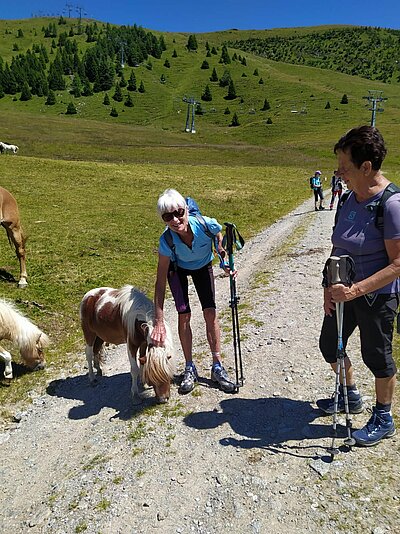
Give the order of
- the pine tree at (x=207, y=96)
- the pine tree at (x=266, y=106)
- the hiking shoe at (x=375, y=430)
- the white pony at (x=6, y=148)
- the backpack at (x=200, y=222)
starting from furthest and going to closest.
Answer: the pine tree at (x=207, y=96) → the pine tree at (x=266, y=106) → the white pony at (x=6, y=148) → the backpack at (x=200, y=222) → the hiking shoe at (x=375, y=430)

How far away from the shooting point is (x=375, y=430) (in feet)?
15.7

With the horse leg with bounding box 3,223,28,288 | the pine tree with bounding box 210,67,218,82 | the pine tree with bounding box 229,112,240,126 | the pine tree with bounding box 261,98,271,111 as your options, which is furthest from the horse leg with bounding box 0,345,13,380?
the pine tree with bounding box 210,67,218,82

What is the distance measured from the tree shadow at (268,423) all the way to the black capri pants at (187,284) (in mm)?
1420

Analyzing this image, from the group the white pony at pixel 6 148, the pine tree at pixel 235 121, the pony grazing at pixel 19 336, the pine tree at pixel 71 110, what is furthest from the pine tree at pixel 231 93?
the pony grazing at pixel 19 336

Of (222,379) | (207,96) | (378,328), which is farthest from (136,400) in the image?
(207,96)

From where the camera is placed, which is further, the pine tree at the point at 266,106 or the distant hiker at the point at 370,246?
the pine tree at the point at 266,106

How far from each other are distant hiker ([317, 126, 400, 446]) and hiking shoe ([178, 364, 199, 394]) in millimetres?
2526

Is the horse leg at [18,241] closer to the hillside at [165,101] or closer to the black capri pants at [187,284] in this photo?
the black capri pants at [187,284]

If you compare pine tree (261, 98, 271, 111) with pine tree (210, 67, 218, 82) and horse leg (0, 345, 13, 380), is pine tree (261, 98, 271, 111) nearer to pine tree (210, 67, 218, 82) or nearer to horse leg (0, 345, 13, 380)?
pine tree (210, 67, 218, 82)

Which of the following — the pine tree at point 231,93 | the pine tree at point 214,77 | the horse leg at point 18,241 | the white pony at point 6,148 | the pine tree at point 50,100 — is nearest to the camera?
the horse leg at point 18,241

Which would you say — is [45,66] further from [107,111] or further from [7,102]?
[107,111]

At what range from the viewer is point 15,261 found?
47.0 ft

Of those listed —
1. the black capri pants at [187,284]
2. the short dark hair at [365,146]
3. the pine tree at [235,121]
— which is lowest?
the black capri pants at [187,284]

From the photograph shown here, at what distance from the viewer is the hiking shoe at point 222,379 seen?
20.3ft
